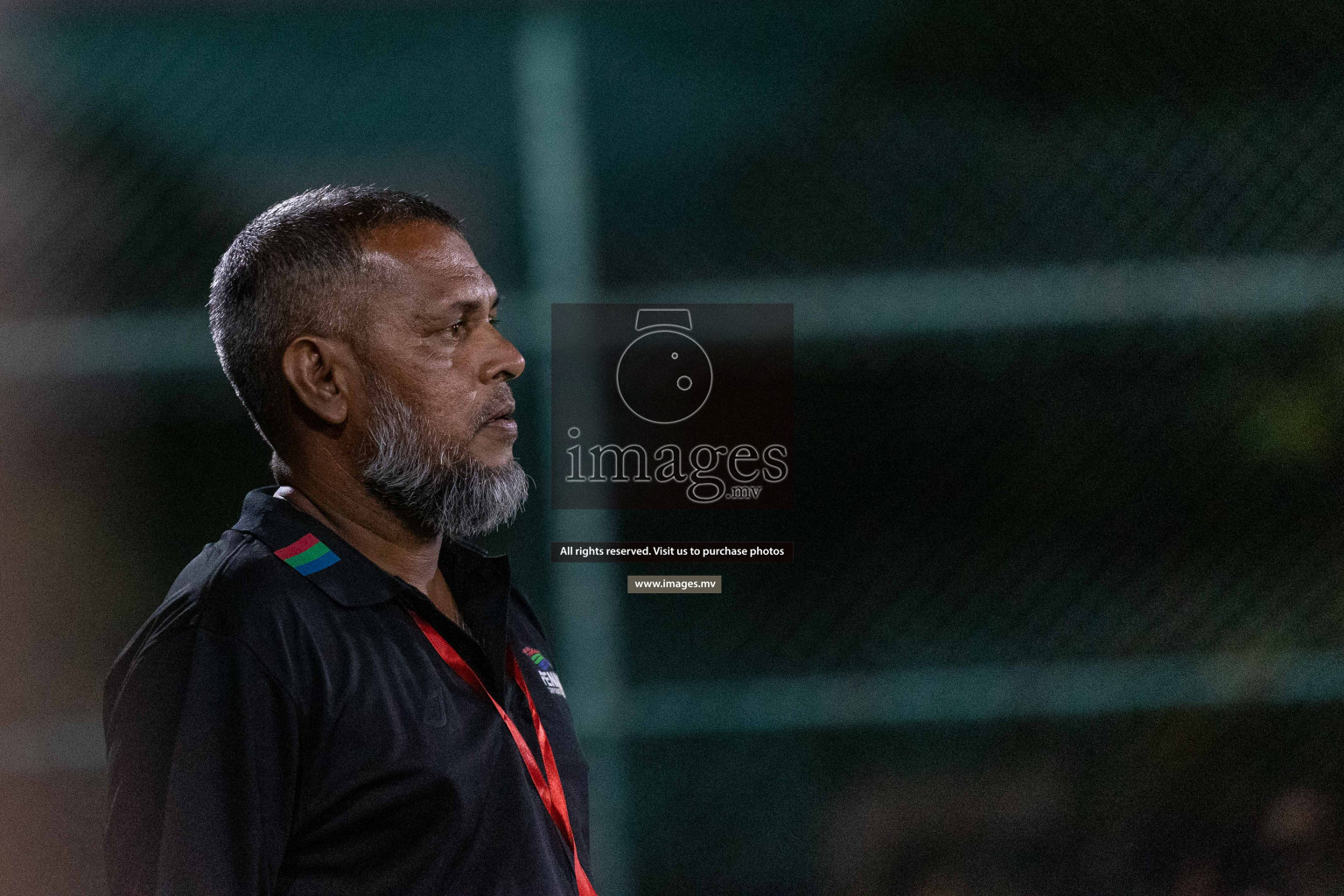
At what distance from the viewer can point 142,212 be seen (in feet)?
5.76

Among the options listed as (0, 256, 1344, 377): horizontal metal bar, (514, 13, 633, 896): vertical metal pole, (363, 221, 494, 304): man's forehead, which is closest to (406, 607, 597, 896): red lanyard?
(363, 221, 494, 304): man's forehead

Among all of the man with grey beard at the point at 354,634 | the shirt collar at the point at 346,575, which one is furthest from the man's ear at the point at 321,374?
the shirt collar at the point at 346,575

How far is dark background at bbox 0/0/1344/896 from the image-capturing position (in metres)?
1.73

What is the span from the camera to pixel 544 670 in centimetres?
123

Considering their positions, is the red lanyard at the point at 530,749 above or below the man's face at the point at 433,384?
below

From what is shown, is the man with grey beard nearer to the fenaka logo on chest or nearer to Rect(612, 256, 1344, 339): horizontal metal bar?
the fenaka logo on chest

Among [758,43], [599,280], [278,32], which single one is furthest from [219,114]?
[758,43]

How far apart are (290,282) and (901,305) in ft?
3.66

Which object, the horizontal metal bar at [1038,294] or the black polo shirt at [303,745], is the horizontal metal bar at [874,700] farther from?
the black polo shirt at [303,745]

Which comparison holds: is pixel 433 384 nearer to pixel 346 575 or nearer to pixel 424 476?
pixel 424 476

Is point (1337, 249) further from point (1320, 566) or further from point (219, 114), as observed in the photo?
point (219, 114)

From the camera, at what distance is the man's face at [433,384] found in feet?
3.31

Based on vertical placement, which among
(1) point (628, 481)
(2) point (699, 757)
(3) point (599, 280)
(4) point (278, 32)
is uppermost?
(4) point (278, 32)

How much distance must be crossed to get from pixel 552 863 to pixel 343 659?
1.00ft
